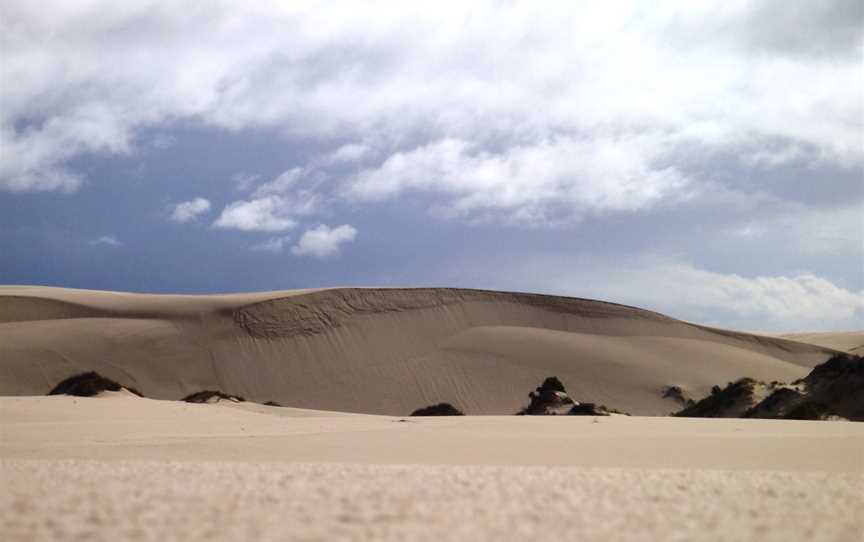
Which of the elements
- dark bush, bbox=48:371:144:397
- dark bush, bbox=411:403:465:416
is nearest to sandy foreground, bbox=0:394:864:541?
dark bush, bbox=48:371:144:397

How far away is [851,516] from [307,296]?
39.4m

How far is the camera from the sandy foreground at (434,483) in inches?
205

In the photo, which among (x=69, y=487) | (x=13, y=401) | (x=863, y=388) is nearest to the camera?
(x=69, y=487)

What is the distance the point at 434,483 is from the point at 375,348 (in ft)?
110

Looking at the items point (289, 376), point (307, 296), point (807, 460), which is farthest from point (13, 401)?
point (307, 296)

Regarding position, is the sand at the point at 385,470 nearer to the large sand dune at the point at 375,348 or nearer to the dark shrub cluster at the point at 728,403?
the large sand dune at the point at 375,348

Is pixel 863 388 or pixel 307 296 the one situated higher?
pixel 307 296

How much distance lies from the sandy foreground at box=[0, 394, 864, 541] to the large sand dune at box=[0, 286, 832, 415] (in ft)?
71.8

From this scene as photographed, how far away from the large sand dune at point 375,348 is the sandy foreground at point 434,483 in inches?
862

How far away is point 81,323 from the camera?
127ft

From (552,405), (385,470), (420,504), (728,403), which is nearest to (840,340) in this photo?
(728,403)

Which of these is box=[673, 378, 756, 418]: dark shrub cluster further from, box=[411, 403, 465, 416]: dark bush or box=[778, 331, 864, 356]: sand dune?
box=[778, 331, 864, 356]: sand dune

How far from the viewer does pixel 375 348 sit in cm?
4019

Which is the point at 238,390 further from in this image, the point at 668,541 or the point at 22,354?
the point at 668,541
